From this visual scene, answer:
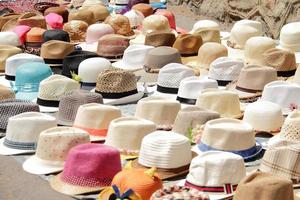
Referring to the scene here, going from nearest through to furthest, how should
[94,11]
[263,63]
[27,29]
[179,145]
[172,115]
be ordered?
[179,145] → [172,115] → [263,63] → [27,29] → [94,11]

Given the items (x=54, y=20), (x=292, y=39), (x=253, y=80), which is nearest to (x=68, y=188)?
(x=253, y=80)

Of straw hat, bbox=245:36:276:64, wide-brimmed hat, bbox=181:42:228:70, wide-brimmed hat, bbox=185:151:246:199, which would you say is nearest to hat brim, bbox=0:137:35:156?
wide-brimmed hat, bbox=185:151:246:199

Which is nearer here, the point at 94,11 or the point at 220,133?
the point at 220,133

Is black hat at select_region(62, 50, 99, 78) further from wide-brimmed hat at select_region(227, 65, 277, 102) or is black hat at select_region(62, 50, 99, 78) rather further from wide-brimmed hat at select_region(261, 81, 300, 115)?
wide-brimmed hat at select_region(261, 81, 300, 115)

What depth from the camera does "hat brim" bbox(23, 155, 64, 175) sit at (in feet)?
18.4

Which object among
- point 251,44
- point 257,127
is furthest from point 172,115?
point 251,44

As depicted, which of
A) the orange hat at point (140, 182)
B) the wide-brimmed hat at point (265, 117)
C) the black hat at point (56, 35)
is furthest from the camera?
the black hat at point (56, 35)

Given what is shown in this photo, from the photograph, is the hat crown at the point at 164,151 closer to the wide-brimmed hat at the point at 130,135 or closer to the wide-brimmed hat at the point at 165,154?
the wide-brimmed hat at the point at 165,154

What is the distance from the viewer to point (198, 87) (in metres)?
6.99

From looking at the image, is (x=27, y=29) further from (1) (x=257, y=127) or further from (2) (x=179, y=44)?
(1) (x=257, y=127)

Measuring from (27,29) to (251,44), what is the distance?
10.1 feet

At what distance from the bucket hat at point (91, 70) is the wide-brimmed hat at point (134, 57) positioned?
1171 mm

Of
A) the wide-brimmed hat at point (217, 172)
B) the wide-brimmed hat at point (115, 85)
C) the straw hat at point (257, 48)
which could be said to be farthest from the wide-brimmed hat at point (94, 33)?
the wide-brimmed hat at point (217, 172)

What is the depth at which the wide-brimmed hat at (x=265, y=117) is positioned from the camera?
19.8 feet
